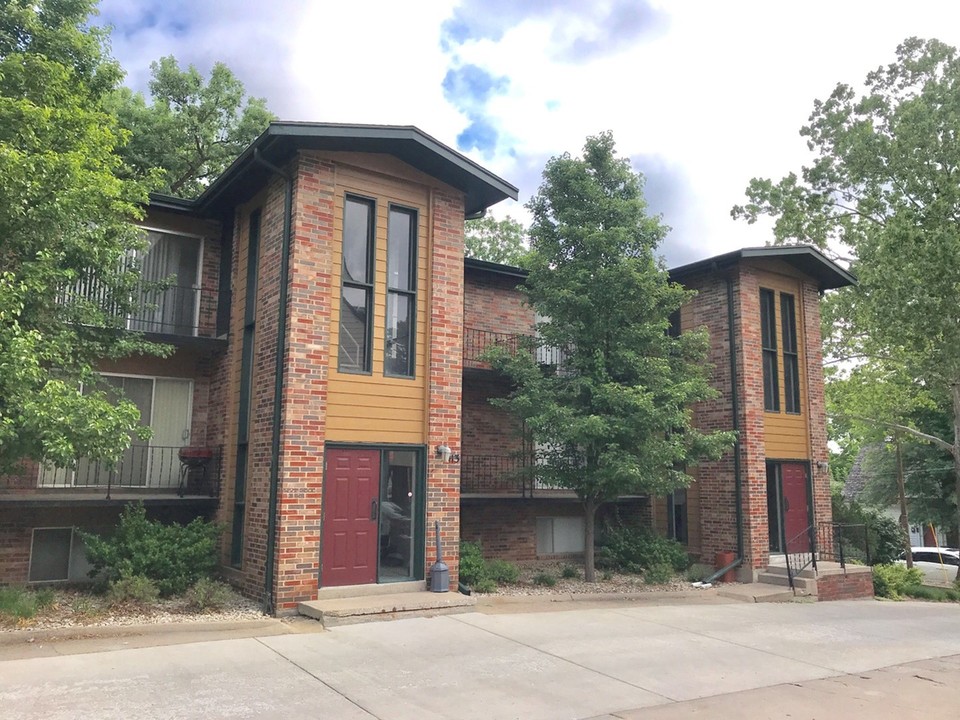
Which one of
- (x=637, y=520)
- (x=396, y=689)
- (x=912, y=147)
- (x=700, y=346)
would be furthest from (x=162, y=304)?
(x=912, y=147)

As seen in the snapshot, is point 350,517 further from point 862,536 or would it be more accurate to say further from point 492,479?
point 862,536

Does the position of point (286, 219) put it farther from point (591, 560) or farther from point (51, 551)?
point (591, 560)

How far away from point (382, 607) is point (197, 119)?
18526 millimetres

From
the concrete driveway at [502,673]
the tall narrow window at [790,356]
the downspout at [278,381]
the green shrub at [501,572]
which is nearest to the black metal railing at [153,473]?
the downspout at [278,381]

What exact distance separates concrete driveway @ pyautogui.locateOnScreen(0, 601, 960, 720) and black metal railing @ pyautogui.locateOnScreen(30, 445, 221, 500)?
458 centimetres

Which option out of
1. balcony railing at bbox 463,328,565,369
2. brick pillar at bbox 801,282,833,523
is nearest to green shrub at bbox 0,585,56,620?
balcony railing at bbox 463,328,565,369

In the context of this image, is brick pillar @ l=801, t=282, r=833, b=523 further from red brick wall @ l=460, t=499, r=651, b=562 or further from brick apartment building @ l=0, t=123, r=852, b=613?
red brick wall @ l=460, t=499, r=651, b=562

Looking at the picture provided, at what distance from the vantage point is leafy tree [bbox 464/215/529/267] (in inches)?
1232

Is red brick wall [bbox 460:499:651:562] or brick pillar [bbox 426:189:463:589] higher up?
brick pillar [bbox 426:189:463:589]

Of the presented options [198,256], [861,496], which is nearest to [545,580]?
[198,256]

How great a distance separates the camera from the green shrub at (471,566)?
11.9m

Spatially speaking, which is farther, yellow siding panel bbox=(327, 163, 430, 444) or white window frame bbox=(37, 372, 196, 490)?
white window frame bbox=(37, 372, 196, 490)

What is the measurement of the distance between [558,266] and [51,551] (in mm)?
9573

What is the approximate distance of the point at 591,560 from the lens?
44.6ft
